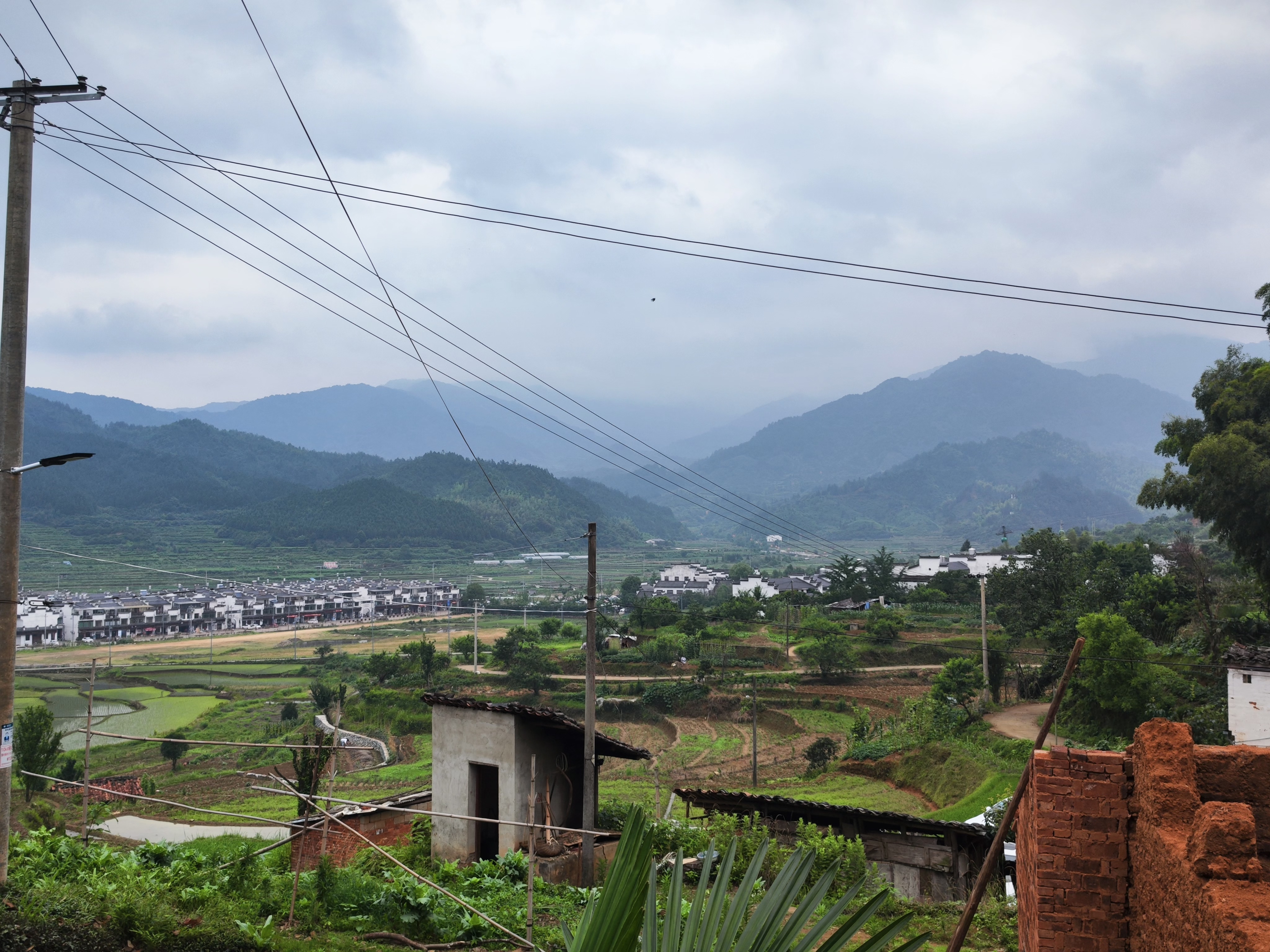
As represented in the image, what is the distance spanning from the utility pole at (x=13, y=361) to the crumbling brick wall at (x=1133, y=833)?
7221 mm

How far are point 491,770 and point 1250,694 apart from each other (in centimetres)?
1654

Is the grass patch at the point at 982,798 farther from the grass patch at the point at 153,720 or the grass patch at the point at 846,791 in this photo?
the grass patch at the point at 153,720

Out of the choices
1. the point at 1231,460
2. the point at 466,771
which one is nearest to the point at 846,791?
the point at 1231,460

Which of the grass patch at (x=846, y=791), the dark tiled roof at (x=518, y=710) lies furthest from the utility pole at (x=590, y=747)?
the grass patch at (x=846, y=791)

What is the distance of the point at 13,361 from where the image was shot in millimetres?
6539

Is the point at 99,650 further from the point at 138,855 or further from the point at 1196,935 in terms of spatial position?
the point at 1196,935

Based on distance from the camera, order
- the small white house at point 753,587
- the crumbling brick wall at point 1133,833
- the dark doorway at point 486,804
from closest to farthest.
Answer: the crumbling brick wall at point 1133,833, the dark doorway at point 486,804, the small white house at point 753,587

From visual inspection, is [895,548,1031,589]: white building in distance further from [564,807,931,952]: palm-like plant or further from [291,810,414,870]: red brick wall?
[564,807,931,952]: palm-like plant

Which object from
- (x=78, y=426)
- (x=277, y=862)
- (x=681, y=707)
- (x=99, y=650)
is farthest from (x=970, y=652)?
(x=78, y=426)

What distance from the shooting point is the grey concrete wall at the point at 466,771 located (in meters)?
11.9

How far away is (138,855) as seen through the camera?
872 centimetres

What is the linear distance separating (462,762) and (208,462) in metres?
157

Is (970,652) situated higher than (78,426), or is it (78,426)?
(78,426)

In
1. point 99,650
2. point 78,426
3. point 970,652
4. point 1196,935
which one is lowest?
point 99,650
